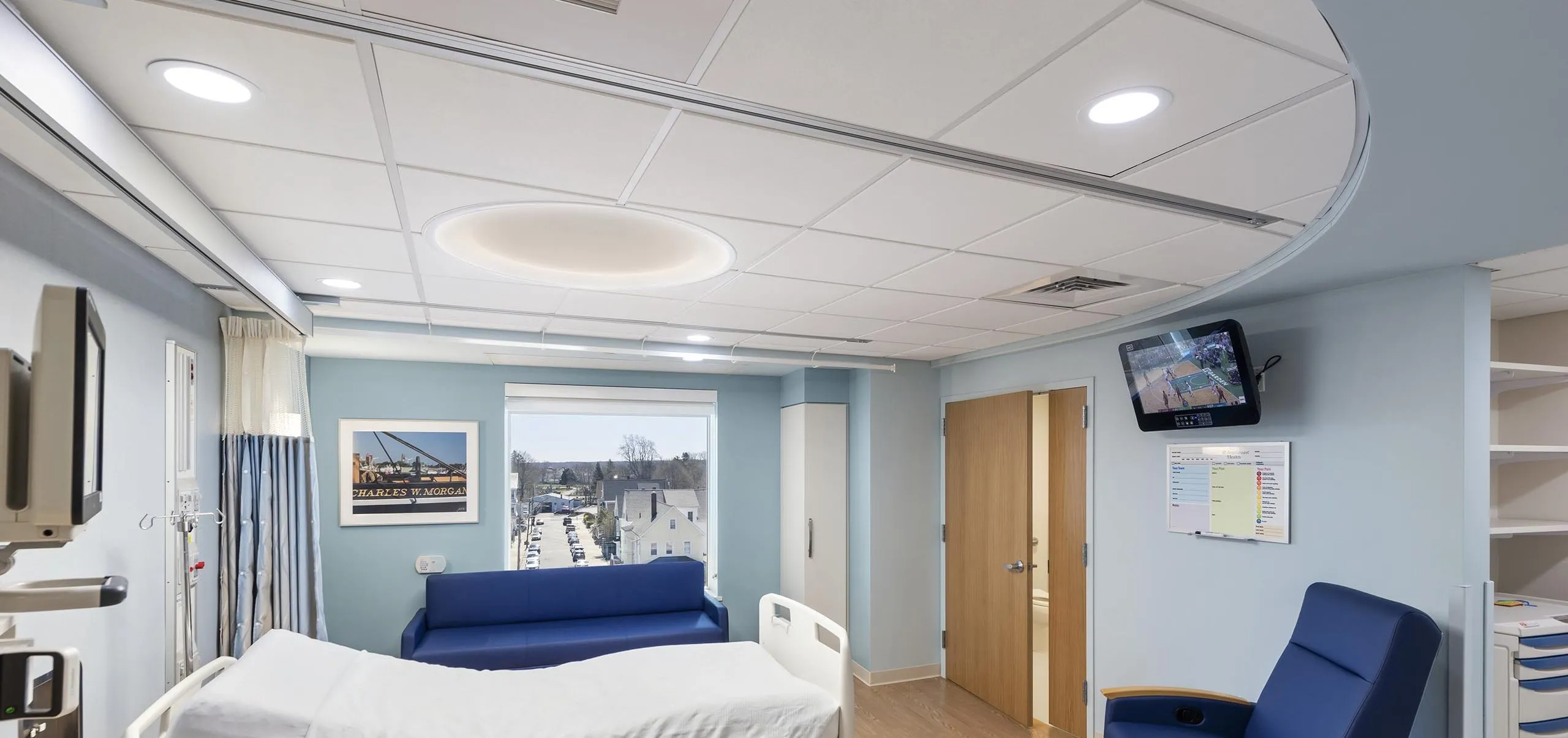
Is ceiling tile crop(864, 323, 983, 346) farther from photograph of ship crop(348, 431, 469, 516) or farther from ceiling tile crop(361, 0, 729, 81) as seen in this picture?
photograph of ship crop(348, 431, 469, 516)

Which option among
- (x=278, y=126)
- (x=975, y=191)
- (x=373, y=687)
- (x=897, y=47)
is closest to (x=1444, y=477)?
(x=975, y=191)

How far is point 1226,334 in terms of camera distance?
300 centimetres

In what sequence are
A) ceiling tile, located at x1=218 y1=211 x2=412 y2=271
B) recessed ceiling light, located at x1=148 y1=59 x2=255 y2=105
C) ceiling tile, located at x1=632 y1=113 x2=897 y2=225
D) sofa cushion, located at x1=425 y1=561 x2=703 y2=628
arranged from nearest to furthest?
recessed ceiling light, located at x1=148 y1=59 x2=255 y2=105 → ceiling tile, located at x1=632 y1=113 x2=897 y2=225 → ceiling tile, located at x1=218 y1=211 x2=412 y2=271 → sofa cushion, located at x1=425 y1=561 x2=703 y2=628

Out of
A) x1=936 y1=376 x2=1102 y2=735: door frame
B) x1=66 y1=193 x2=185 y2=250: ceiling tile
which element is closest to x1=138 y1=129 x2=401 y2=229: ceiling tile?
x1=66 y1=193 x2=185 y2=250: ceiling tile

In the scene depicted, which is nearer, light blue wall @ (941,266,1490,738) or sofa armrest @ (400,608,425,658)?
light blue wall @ (941,266,1490,738)

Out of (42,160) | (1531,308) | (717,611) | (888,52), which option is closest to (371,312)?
(42,160)

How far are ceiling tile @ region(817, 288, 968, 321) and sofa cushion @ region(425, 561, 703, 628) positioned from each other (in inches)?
105

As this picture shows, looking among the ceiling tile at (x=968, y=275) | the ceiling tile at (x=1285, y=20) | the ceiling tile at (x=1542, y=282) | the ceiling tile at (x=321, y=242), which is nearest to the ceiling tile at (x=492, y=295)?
the ceiling tile at (x=321, y=242)

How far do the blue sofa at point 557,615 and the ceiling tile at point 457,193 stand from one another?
10.2ft

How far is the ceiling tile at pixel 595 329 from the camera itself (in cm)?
390

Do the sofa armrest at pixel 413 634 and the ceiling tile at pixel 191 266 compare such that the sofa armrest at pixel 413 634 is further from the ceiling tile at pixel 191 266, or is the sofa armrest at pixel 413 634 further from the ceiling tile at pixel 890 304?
the ceiling tile at pixel 890 304

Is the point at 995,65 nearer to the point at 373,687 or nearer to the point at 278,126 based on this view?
the point at 278,126

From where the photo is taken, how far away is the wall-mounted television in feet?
9.84

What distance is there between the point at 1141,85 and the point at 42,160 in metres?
→ 2.20
